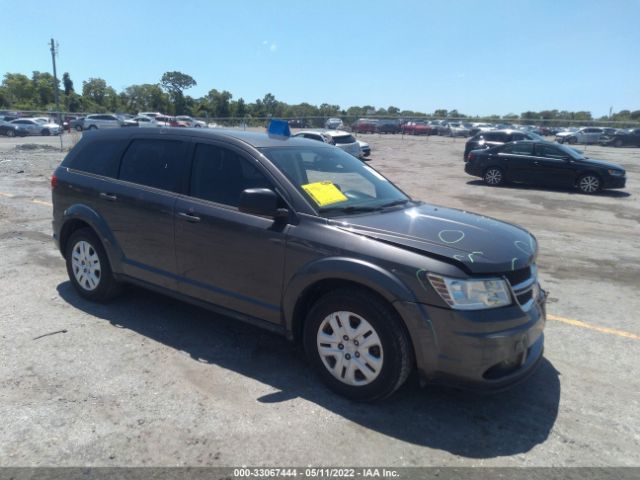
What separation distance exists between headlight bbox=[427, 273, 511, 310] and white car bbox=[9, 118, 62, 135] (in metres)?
44.8

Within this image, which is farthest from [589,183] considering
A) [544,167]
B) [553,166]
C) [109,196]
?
[109,196]

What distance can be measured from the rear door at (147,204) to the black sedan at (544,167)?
13.8 m

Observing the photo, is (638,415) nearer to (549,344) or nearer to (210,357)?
(549,344)

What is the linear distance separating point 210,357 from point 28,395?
4.20ft

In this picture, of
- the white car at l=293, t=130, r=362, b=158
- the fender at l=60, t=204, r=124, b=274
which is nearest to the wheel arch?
the fender at l=60, t=204, r=124, b=274

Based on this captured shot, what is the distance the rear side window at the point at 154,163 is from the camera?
449cm

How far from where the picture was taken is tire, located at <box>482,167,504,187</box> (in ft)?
54.0

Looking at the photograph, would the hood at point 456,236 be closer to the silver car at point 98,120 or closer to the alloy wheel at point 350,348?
the alloy wheel at point 350,348

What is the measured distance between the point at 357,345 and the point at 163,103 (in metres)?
74.7

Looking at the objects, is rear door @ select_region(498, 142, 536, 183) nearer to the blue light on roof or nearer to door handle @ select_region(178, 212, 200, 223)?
the blue light on roof

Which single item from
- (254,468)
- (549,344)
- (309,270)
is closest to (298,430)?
(254,468)

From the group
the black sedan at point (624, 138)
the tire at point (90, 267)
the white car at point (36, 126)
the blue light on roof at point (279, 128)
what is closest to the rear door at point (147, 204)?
the tire at point (90, 267)

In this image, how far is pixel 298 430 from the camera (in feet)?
10.3

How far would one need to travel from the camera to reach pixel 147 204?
4.51 m
